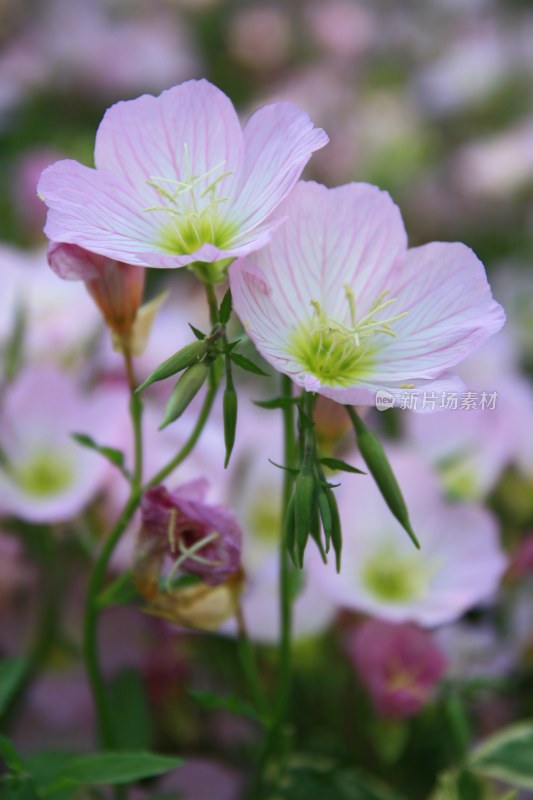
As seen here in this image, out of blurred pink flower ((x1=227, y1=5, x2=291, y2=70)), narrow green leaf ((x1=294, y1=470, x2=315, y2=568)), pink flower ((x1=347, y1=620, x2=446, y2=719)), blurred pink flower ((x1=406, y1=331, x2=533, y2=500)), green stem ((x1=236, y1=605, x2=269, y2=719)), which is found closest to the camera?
narrow green leaf ((x1=294, y1=470, x2=315, y2=568))

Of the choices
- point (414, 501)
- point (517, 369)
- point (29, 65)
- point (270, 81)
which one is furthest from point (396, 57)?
point (414, 501)

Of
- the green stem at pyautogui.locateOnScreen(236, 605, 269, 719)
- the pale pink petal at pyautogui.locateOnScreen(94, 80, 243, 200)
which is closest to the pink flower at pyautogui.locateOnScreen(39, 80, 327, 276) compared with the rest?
the pale pink petal at pyautogui.locateOnScreen(94, 80, 243, 200)

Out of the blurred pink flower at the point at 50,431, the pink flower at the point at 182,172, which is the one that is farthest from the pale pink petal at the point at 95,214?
the blurred pink flower at the point at 50,431

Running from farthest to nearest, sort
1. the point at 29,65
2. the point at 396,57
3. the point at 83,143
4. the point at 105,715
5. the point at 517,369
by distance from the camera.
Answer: the point at 396,57 → the point at 29,65 → the point at 83,143 → the point at 517,369 → the point at 105,715

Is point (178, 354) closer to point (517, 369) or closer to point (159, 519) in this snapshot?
point (159, 519)

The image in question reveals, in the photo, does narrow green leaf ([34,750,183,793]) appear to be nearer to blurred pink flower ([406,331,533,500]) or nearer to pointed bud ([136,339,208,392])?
pointed bud ([136,339,208,392])

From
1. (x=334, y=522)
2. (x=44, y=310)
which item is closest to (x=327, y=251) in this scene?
(x=334, y=522)
